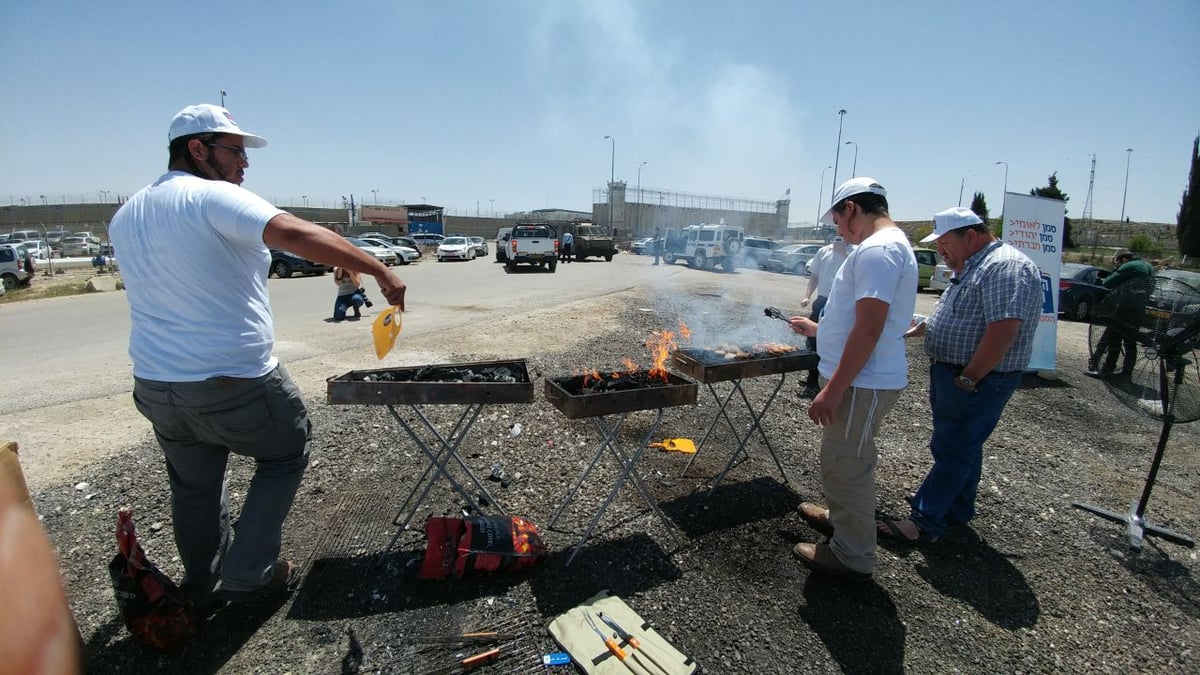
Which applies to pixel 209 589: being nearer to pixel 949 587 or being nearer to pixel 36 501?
pixel 36 501

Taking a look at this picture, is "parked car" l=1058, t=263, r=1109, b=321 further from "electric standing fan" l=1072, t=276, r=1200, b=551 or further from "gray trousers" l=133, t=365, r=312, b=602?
"gray trousers" l=133, t=365, r=312, b=602

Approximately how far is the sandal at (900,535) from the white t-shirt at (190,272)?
3.56 metres

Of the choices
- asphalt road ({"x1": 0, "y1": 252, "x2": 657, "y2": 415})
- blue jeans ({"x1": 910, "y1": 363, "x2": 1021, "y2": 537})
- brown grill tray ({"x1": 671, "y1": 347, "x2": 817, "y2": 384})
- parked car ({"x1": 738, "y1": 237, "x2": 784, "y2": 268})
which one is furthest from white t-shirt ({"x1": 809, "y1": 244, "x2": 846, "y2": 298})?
parked car ({"x1": 738, "y1": 237, "x2": 784, "y2": 268})

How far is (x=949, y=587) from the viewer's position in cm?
286

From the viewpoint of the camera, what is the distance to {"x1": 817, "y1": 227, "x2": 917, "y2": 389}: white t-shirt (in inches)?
92.8

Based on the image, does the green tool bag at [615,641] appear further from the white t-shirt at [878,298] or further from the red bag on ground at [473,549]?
the white t-shirt at [878,298]

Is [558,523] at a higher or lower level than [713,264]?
lower

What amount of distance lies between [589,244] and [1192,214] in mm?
36734

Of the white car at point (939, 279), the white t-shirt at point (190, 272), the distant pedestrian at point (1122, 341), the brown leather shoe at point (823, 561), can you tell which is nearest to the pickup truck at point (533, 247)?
the white car at point (939, 279)

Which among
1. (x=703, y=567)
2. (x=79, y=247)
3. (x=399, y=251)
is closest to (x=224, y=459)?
(x=703, y=567)

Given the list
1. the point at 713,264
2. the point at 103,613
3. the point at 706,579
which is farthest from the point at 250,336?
the point at 713,264

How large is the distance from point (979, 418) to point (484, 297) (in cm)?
1244

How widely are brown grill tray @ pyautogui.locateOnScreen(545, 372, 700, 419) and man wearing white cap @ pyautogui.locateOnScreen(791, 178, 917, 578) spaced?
0.76 metres

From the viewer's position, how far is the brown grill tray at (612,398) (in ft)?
9.04
